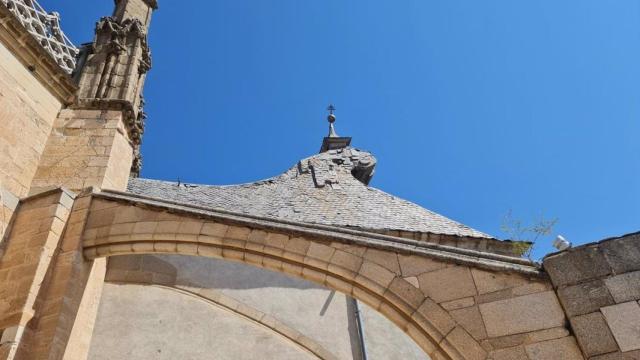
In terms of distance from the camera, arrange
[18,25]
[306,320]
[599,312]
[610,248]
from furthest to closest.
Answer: [306,320], [18,25], [610,248], [599,312]

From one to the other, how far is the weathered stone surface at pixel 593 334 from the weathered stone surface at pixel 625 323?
0.03 m

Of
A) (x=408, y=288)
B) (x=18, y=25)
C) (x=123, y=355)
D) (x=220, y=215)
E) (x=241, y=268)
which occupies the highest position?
(x=18, y=25)

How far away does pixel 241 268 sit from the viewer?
754 cm

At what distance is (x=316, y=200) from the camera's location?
35.8 feet

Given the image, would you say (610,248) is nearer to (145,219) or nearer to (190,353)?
(145,219)

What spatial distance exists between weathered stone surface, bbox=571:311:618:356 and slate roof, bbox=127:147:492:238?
554 cm

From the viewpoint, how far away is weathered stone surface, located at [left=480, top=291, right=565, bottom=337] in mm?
3341

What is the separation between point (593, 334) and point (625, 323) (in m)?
0.20

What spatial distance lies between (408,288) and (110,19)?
588 cm

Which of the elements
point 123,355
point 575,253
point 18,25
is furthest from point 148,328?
point 575,253

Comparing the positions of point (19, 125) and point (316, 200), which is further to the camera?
point (316, 200)

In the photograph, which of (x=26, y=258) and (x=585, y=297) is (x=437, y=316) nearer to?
(x=585, y=297)

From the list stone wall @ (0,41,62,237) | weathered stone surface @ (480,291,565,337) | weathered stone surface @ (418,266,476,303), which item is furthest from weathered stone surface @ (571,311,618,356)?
stone wall @ (0,41,62,237)

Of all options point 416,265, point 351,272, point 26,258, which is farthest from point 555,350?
point 26,258
